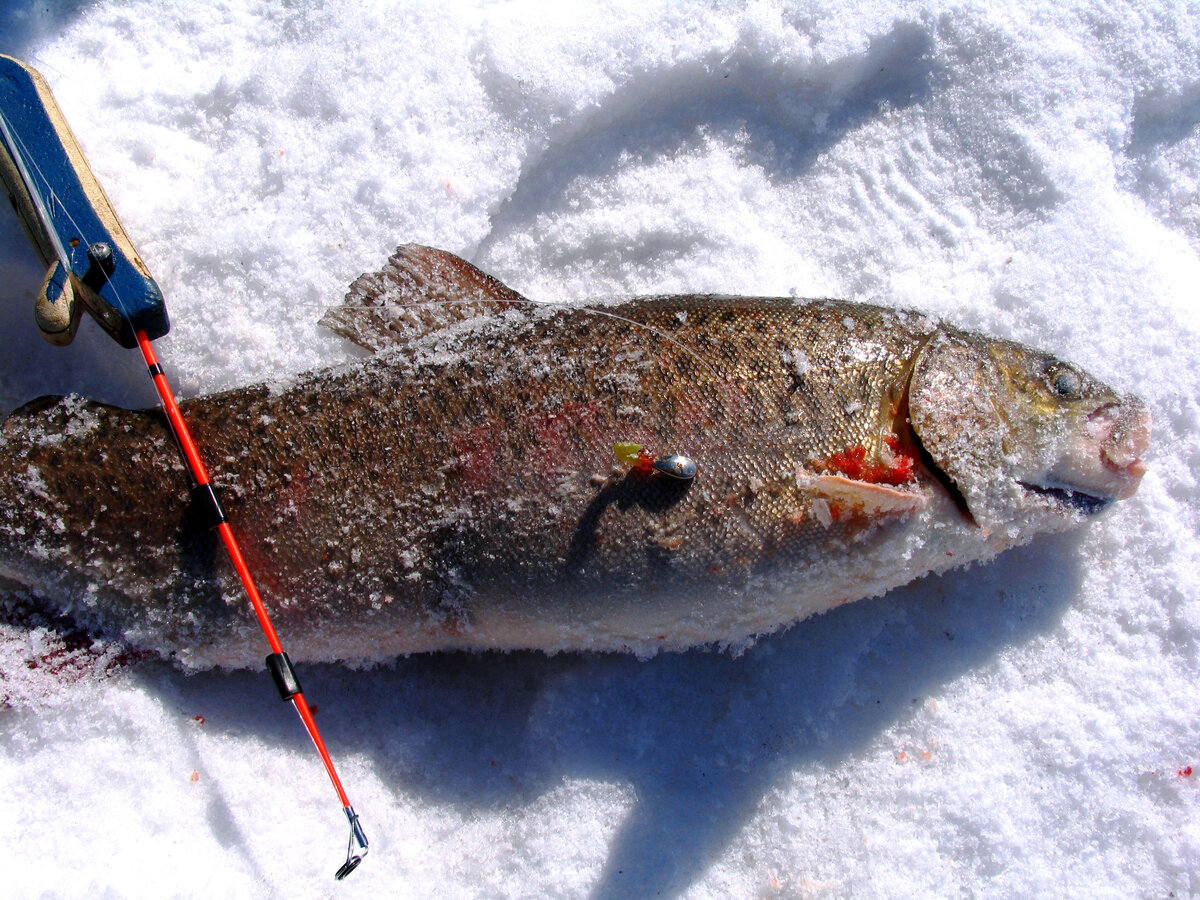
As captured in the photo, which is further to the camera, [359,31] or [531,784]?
[359,31]

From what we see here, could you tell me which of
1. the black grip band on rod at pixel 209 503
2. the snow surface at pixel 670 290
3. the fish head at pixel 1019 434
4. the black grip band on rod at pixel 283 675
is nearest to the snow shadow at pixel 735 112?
the snow surface at pixel 670 290

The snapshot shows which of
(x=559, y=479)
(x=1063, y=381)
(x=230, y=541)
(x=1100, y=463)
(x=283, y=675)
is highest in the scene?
(x=1063, y=381)

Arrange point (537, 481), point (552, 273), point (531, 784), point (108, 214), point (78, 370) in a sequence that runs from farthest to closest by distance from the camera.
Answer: point (552, 273) → point (78, 370) → point (531, 784) → point (108, 214) → point (537, 481)

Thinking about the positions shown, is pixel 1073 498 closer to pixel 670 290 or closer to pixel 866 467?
pixel 866 467

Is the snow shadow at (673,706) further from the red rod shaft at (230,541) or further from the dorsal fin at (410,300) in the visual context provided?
the dorsal fin at (410,300)

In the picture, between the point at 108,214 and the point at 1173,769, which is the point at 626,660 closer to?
the point at 1173,769

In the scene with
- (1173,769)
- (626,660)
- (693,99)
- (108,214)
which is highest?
(693,99)

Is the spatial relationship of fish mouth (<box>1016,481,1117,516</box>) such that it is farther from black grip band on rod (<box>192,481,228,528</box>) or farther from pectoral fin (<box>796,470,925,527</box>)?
black grip band on rod (<box>192,481,228,528</box>)

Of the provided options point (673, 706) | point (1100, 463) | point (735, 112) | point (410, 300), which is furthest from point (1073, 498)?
point (410, 300)

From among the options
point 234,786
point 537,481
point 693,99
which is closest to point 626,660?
point 537,481
